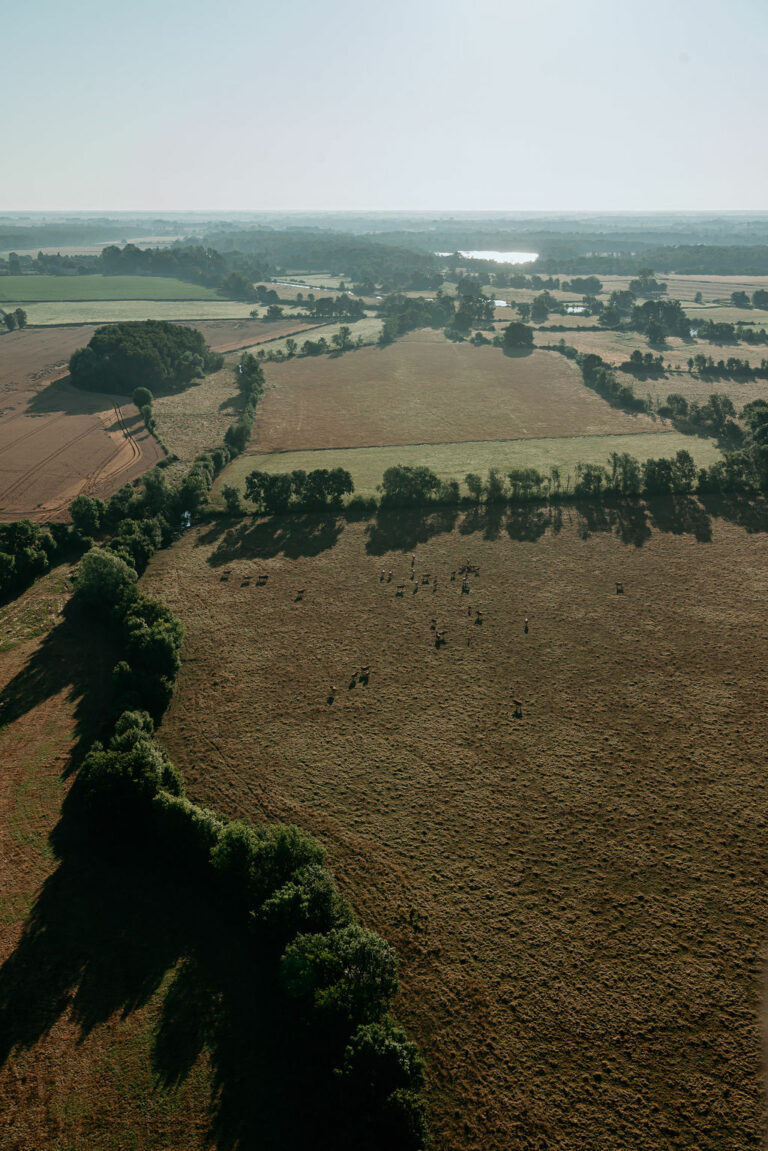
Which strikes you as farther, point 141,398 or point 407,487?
point 141,398

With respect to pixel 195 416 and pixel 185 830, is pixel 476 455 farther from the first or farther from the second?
pixel 185 830

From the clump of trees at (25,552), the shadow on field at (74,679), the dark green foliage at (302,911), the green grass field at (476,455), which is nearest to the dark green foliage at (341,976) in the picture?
the dark green foliage at (302,911)

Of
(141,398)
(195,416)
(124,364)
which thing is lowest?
(195,416)

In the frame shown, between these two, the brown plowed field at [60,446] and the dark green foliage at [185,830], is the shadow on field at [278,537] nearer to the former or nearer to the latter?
the brown plowed field at [60,446]

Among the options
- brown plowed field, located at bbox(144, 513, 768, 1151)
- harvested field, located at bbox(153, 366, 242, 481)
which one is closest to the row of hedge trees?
brown plowed field, located at bbox(144, 513, 768, 1151)

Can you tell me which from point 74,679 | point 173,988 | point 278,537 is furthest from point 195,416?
point 173,988

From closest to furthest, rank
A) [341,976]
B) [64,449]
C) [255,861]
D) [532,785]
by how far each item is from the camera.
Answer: [341,976], [255,861], [532,785], [64,449]

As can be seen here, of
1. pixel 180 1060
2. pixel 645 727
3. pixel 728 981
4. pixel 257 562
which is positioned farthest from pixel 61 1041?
pixel 257 562
